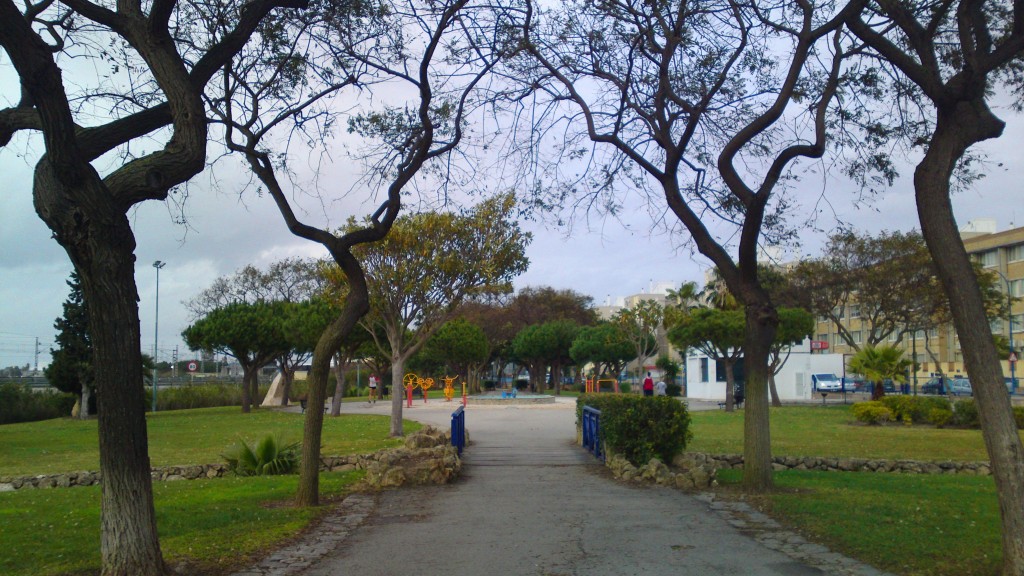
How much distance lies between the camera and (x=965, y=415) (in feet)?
94.1

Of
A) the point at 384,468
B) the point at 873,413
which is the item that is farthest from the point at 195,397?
the point at 384,468

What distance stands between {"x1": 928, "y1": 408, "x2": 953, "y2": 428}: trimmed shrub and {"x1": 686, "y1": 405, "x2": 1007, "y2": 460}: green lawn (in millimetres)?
325

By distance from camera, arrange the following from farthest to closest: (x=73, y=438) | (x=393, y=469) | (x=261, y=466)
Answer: (x=73, y=438)
(x=261, y=466)
(x=393, y=469)

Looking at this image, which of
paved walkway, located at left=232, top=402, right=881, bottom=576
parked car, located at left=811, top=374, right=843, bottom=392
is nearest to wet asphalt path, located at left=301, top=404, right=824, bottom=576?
paved walkway, located at left=232, top=402, right=881, bottom=576

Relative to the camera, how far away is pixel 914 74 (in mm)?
8117

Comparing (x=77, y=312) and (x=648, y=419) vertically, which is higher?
(x=77, y=312)

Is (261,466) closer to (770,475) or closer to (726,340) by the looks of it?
(770,475)

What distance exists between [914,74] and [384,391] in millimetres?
64991

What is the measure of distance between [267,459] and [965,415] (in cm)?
2308

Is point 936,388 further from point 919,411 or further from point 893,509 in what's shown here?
point 893,509

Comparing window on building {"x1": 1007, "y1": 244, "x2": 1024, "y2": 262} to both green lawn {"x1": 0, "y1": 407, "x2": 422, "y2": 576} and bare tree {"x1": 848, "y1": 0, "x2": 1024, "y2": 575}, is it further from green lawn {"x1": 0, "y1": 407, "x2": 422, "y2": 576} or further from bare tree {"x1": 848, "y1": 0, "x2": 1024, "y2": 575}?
bare tree {"x1": 848, "y1": 0, "x2": 1024, "y2": 575}

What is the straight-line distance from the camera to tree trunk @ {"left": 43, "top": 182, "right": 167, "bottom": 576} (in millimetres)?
6590

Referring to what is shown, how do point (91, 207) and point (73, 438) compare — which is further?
point (73, 438)

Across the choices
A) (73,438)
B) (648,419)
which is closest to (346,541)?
(648,419)
